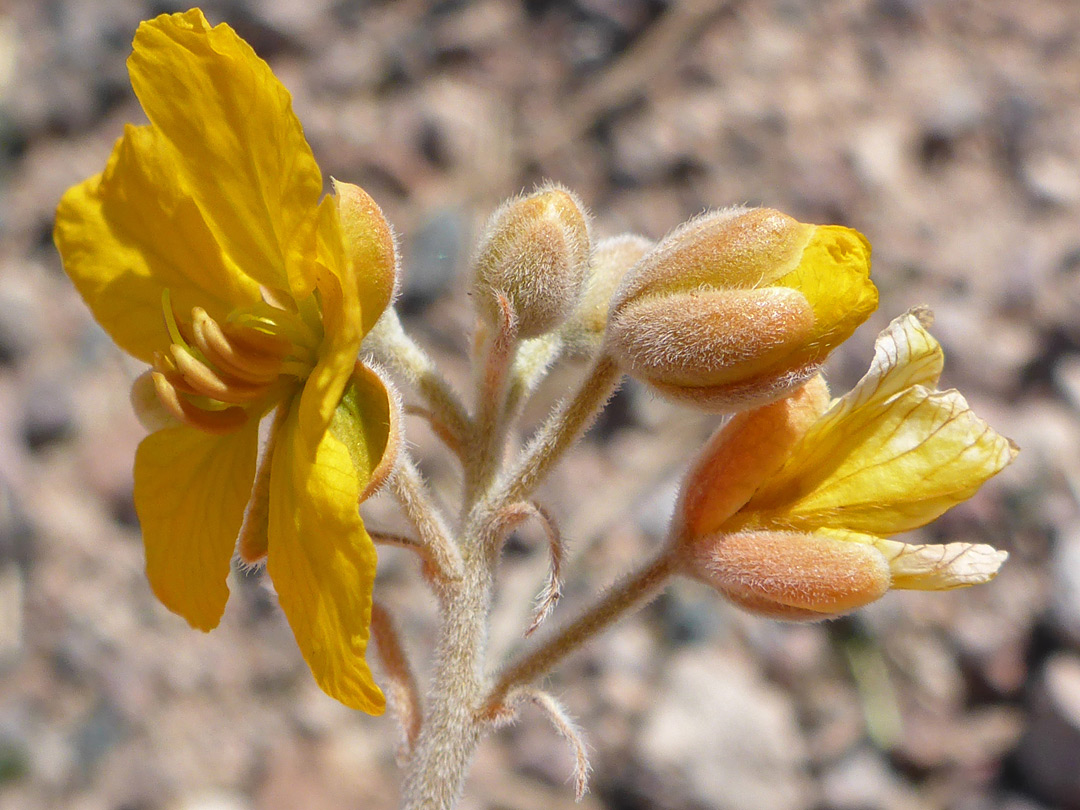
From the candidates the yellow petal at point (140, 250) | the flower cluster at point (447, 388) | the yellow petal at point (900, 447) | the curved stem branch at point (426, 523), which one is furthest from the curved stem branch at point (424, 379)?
the yellow petal at point (900, 447)

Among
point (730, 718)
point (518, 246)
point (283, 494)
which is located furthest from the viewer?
point (730, 718)

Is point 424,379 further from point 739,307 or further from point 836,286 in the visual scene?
point 836,286

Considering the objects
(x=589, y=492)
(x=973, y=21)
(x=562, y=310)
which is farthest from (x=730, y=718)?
(x=973, y=21)

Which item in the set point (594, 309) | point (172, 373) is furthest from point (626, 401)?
point (172, 373)

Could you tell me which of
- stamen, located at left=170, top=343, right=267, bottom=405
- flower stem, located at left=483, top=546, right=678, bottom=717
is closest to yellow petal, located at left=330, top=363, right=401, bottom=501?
stamen, located at left=170, top=343, right=267, bottom=405

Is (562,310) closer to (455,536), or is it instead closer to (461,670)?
(455,536)

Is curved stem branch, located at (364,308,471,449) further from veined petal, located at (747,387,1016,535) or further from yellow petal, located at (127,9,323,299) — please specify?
veined petal, located at (747,387,1016,535)

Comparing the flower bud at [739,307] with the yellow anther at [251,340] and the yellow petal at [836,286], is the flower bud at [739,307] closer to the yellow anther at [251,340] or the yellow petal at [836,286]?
the yellow petal at [836,286]
